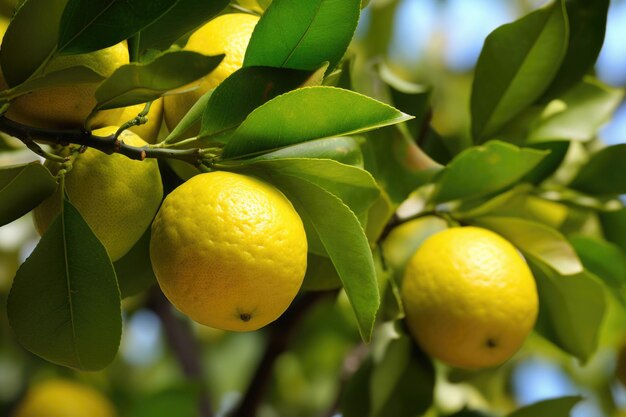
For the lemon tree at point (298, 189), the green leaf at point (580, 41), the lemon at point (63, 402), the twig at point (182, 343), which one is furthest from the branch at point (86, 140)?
the twig at point (182, 343)

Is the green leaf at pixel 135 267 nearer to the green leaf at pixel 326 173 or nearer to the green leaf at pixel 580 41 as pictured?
the green leaf at pixel 326 173

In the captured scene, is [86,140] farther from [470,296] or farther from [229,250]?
[470,296]

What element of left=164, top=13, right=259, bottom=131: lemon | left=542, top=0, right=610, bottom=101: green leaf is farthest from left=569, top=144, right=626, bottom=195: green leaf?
left=164, top=13, right=259, bottom=131: lemon

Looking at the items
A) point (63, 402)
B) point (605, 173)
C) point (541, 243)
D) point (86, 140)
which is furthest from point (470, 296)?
point (63, 402)

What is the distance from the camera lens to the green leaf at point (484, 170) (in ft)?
3.45

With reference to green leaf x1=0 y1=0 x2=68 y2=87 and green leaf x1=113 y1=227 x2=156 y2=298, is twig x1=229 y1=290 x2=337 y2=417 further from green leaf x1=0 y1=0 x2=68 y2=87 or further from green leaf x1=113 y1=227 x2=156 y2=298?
green leaf x1=0 y1=0 x2=68 y2=87

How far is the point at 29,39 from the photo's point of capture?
0.75 m

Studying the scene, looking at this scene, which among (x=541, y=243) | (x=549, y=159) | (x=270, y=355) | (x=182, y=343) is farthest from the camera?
(x=182, y=343)

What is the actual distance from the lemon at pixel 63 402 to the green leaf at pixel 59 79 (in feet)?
3.37

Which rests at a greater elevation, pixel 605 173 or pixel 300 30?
pixel 300 30

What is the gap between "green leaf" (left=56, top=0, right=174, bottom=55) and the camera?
0.74m

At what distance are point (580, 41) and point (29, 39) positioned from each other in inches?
28.4

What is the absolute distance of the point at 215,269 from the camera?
29.3 inches

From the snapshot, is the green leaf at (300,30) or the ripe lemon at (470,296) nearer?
the green leaf at (300,30)
